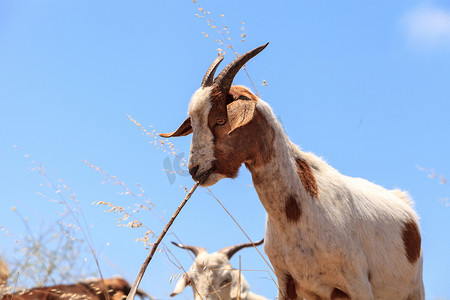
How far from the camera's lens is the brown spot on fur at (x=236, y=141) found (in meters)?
3.95

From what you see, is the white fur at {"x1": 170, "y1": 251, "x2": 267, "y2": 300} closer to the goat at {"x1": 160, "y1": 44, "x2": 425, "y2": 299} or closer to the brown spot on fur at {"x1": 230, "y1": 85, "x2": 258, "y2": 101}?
the goat at {"x1": 160, "y1": 44, "x2": 425, "y2": 299}

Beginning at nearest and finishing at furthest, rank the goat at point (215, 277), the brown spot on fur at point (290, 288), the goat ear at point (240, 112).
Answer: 1. the goat ear at point (240, 112)
2. the brown spot on fur at point (290, 288)
3. the goat at point (215, 277)

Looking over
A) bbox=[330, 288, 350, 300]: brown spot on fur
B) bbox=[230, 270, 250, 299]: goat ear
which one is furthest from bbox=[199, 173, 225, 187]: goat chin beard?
bbox=[230, 270, 250, 299]: goat ear

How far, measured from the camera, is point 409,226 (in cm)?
496

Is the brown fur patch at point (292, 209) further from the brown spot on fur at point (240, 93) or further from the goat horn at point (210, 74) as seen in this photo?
the goat horn at point (210, 74)

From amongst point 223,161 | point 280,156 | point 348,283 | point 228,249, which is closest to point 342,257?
point 348,283

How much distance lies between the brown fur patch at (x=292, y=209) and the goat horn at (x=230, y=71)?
94 cm

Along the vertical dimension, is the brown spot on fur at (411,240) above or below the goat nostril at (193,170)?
below

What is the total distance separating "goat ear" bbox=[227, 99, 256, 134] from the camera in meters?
3.82

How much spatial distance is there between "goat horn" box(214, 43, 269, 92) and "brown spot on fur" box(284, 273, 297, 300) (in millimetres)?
1532

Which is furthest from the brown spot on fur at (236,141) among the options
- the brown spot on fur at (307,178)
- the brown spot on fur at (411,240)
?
the brown spot on fur at (411,240)

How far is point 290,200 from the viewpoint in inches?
165

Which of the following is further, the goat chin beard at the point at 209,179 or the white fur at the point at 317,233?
the white fur at the point at 317,233

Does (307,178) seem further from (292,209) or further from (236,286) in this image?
(236,286)
